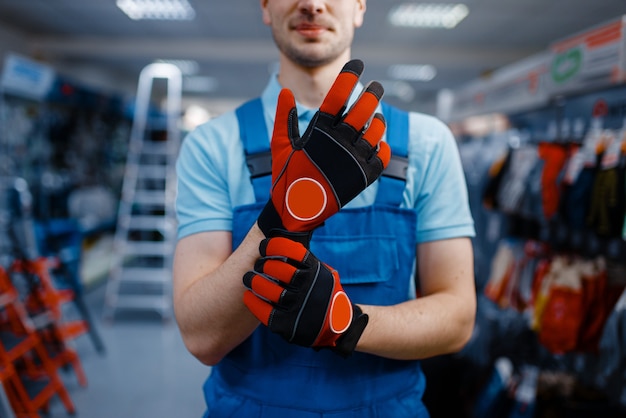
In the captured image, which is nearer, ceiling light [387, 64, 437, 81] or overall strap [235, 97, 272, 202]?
overall strap [235, 97, 272, 202]

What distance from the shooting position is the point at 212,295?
0.86 metres

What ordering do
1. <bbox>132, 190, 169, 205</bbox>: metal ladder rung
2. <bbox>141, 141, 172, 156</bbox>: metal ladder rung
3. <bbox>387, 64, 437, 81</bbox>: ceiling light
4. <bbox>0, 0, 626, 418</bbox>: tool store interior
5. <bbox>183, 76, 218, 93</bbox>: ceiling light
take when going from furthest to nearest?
<bbox>183, 76, 218, 93</bbox>: ceiling light → <bbox>387, 64, 437, 81</bbox>: ceiling light → <bbox>141, 141, 172, 156</bbox>: metal ladder rung → <bbox>132, 190, 169, 205</bbox>: metal ladder rung → <bbox>0, 0, 626, 418</bbox>: tool store interior

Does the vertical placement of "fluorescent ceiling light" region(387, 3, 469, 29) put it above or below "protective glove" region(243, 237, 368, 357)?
above

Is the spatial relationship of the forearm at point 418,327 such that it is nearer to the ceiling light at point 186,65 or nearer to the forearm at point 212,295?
the forearm at point 212,295

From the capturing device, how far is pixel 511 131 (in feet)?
12.1

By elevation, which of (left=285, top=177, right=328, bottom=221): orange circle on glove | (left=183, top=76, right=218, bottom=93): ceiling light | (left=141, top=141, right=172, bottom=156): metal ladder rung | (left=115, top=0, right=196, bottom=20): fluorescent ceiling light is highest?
(left=183, top=76, right=218, bottom=93): ceiling light

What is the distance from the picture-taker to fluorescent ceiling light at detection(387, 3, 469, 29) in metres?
5.96

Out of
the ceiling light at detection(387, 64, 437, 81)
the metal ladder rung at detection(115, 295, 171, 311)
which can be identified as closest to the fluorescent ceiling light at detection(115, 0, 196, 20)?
the metal ladder rung at detection(115, 295, 171, 311)

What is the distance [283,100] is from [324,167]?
→ 0.13 m

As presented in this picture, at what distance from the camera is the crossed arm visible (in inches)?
33.3

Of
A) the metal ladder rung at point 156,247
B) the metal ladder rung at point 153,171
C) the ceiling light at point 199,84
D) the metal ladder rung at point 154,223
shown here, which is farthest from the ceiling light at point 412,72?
the metal ladder rung at point 156,247

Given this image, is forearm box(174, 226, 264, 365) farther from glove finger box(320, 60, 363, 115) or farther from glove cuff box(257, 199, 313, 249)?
glove finger box(320, 60, 363, 115)

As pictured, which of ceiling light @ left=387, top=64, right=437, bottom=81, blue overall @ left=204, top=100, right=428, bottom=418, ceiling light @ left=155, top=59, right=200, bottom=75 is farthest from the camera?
ceiling light @ left=387, top=64, right=437, bottom=81

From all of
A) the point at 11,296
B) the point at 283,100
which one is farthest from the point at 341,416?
the point at 11,296
